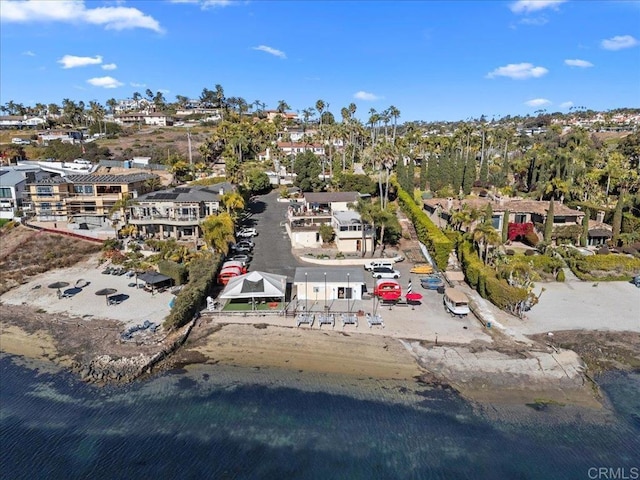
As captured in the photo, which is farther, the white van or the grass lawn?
the white van

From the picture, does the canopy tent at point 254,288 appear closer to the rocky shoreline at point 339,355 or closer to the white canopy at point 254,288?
the white canopy at point 254,288

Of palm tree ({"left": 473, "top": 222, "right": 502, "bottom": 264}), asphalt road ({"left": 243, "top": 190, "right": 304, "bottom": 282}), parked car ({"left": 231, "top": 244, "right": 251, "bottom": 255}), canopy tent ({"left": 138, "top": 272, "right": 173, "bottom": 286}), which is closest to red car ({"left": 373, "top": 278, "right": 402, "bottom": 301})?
asphalt road ({"left": 243, "top": 190, "right": 304, "bottom": 282})

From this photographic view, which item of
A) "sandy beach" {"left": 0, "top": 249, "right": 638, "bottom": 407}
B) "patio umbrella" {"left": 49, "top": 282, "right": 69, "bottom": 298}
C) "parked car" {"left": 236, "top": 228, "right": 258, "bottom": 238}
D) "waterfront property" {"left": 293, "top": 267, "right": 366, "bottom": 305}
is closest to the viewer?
"sandy beach" {"left": 0, "top": 249, "right": 638, "bottom": 407}

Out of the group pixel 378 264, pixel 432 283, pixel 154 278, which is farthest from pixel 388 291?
pixel 154 278

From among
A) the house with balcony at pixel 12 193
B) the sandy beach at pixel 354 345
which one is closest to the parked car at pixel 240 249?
the sandy beach at pixel 354 345

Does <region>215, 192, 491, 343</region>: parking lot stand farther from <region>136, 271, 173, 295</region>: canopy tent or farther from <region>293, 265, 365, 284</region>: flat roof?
<region>136, 271, 173, 295</region>: canopy tent

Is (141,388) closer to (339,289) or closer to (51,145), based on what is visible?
(339,289)
